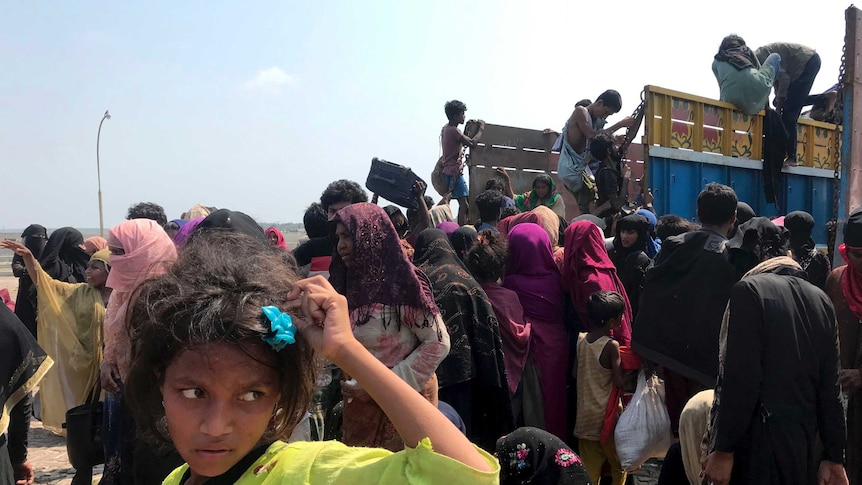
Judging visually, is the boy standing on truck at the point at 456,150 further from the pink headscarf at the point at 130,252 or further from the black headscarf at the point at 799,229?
the pink headscarf at the point at 130,252

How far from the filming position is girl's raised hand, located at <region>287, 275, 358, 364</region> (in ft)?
3.74

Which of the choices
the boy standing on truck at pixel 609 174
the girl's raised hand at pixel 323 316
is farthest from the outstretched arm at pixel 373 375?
the boy standing on truck at pixel 609 174

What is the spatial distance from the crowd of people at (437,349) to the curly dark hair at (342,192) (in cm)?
2

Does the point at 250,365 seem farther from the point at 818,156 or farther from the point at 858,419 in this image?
the point at 818,156

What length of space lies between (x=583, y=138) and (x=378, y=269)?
16.9 feet

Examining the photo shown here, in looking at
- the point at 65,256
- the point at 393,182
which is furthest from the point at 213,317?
the point at 65,256

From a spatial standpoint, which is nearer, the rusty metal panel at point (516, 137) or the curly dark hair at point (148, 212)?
the curly dark hair at point (148, 212)

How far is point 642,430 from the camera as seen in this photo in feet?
11.6

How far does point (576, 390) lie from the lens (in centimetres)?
411

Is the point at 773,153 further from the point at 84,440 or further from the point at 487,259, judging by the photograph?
the point at 84,440

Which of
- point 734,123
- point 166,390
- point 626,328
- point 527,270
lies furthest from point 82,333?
point 734,123

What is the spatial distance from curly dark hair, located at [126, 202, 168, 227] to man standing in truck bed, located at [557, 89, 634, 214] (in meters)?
4.14

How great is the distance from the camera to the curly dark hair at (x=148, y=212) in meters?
5.38

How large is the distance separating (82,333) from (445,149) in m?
4.61
